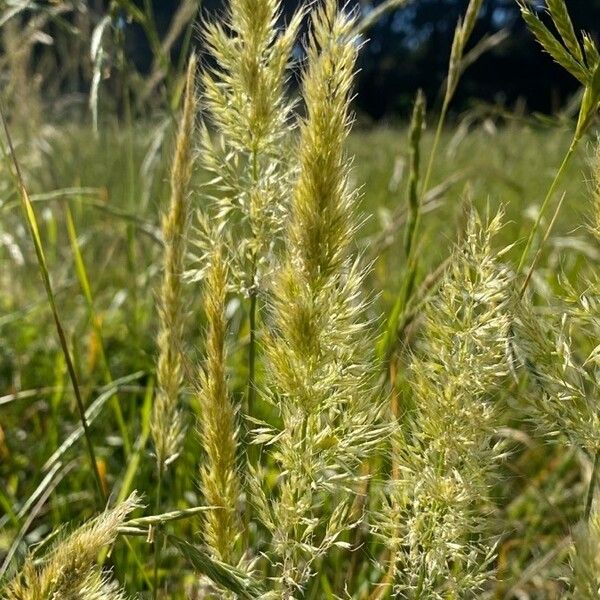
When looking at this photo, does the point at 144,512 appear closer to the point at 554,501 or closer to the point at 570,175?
the point at 554,501

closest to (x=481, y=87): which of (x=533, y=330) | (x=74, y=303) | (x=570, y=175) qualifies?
(x=570, y=175)

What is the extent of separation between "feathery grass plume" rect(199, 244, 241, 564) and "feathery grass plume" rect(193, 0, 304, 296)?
0.10 metres

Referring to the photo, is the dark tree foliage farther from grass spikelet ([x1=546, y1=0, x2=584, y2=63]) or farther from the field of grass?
grass spikelet ([x1=546, y1=0, x2=584, y2=63])

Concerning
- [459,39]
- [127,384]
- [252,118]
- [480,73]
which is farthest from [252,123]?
[480,73]

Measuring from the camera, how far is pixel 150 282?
2.30 metres

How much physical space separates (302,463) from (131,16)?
0.84 m

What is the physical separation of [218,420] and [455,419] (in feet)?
0.53

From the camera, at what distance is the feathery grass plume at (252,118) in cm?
→ 67

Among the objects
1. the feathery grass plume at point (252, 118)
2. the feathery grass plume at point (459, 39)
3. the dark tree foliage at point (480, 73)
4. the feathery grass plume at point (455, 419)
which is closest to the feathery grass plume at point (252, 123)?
the feathery grass plume at point (252, 118)

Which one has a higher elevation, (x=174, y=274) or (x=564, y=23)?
(x=564, y=23)

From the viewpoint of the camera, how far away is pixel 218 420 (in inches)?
24.3

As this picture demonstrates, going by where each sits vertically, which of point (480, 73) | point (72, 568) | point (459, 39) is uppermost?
point (459, 39)

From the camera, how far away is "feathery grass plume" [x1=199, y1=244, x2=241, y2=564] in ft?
2.02

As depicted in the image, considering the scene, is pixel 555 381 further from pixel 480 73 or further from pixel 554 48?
pixel 480 73
